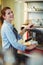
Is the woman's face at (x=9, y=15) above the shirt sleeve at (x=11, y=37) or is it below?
above

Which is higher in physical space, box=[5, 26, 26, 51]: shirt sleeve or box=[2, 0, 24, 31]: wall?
box=[2, 0, 24, 31]: wall

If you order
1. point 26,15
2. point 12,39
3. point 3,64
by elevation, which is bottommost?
point 3,64

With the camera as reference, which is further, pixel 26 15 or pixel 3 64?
pixel 3 64

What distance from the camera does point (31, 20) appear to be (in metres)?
0.60

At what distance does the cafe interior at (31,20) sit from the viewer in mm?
586

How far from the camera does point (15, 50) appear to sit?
2.15 feet

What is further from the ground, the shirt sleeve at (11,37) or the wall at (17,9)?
the wall at (17,9)

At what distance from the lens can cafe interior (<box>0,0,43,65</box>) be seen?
586mm

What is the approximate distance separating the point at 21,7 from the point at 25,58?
0.73 feet

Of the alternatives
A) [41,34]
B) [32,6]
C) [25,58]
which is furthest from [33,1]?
[25,58]

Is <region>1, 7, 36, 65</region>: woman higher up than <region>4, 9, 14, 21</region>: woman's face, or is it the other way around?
<region>4, 9, 14, 21</region>: woman's face

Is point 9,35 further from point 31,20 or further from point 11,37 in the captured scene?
point 31,20

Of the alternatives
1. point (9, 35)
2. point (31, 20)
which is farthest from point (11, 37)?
point (31, 20)

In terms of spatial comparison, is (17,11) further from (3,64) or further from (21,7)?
(3,64)
